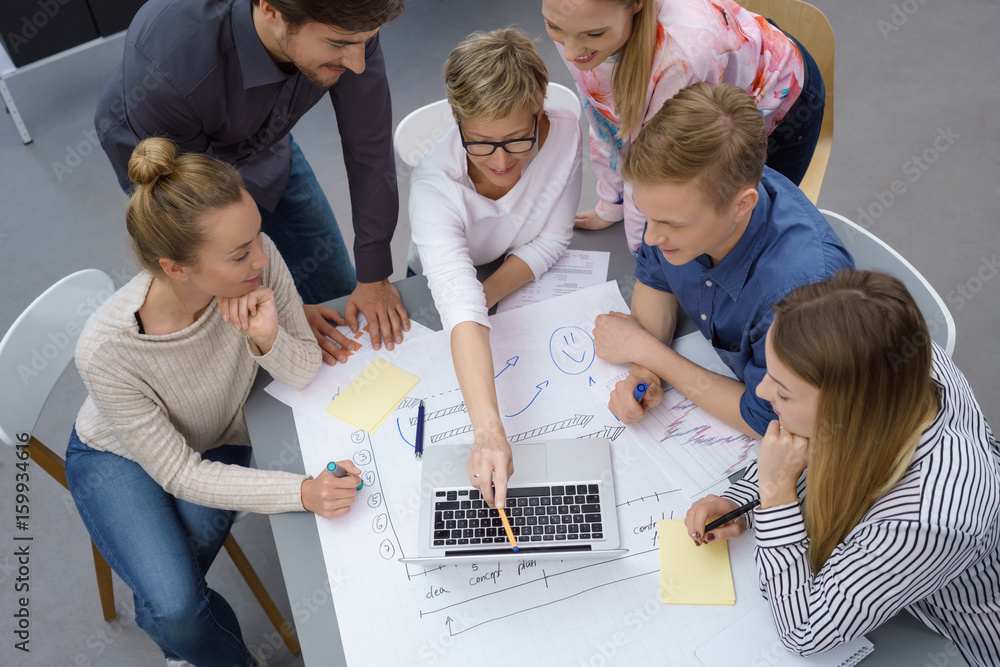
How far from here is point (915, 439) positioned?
1022 mm

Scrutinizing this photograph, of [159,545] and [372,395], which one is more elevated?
[372,395]

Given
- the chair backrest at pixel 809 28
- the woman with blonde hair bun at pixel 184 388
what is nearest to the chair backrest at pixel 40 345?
the woman with blonde hair bun at pixel 184 388

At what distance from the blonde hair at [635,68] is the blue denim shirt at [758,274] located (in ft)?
0.93

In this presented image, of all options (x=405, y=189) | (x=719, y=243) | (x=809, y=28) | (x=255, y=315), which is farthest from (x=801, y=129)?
(x=405, y=189)

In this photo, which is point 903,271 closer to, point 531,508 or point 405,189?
point 531,508

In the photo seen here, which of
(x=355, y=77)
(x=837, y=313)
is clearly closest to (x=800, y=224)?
(x=837, y=313)

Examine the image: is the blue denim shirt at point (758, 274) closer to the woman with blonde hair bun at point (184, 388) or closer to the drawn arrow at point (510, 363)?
the drawn arrow at point (510, 363)

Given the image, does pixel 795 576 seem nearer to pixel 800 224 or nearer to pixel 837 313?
pixel 837 313

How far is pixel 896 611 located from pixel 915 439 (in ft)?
0.80

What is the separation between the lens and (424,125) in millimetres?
2008

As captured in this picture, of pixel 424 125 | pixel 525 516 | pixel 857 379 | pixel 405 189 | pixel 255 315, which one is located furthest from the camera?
pixel 405 189

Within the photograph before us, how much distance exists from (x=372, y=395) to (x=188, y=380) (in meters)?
0.36

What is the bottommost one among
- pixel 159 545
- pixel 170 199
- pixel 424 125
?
pixel 159 545

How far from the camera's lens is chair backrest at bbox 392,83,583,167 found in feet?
6.49
